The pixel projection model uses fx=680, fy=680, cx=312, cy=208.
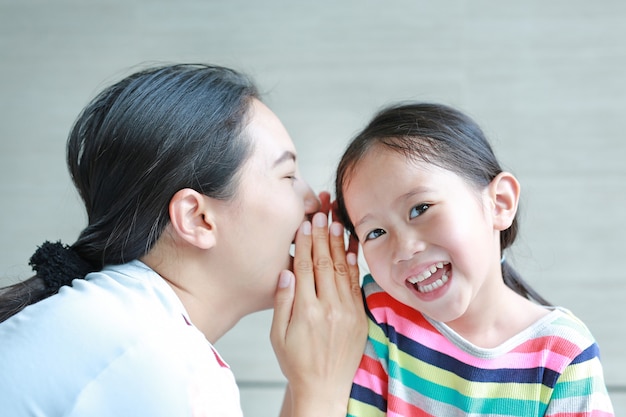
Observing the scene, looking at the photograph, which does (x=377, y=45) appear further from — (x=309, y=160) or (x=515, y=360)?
(x=515, y=360)

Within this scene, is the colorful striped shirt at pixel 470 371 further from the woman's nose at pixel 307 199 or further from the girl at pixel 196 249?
the woman's nose at pixel 307 199

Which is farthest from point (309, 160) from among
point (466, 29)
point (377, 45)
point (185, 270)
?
point (185, 270)

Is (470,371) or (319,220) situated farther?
(319,220)

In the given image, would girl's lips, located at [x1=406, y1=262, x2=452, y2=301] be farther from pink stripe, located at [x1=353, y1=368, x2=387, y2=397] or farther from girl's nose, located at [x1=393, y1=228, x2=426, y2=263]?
pink stripe, located at [x1=353, y1=368, x2=387, y2=397]

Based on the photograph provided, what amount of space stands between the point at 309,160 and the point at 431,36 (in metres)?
0.45

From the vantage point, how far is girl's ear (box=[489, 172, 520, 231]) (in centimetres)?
112

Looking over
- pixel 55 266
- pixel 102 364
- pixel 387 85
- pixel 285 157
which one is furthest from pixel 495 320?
pixel 387 85

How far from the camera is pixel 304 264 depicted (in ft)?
3.93

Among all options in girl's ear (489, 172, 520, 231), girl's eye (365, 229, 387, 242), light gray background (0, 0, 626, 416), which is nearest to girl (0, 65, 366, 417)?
girl's eye (365, 229, 387, 242)

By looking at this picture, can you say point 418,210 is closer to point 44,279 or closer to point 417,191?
point 417,191

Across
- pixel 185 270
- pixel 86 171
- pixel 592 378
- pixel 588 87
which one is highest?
pixel 588 87

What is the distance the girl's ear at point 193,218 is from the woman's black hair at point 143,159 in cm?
2

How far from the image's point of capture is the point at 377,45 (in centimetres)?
177

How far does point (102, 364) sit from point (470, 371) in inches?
21.7
